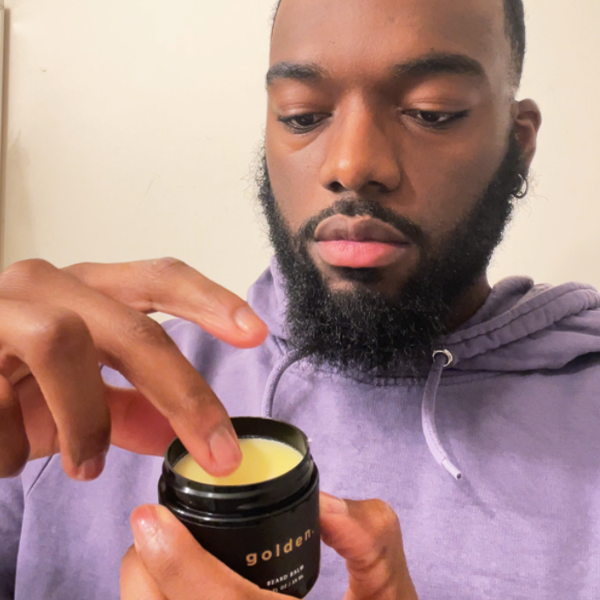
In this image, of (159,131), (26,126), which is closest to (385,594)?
(159,131)

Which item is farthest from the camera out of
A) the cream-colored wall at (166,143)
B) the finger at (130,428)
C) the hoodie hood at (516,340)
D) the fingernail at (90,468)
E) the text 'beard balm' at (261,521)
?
the cream-colored wall at (166,143)

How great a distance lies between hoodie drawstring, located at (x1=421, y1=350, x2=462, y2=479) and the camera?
2.25ft

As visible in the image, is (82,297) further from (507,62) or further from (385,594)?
(507,62)

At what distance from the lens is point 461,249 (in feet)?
2.49

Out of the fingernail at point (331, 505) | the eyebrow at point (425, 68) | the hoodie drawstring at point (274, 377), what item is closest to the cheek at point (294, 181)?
the eyebrow at point (425, 68)

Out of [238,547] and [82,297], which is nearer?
[238,547]

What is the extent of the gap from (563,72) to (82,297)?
116 cm

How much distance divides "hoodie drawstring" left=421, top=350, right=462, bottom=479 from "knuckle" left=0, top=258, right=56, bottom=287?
1.74 feet

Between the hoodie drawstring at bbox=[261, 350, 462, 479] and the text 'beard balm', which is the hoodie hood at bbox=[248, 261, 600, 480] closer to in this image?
the hoodie drawstring at bbox=[261, 350, 462, 479]

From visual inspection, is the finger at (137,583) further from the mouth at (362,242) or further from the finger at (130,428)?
the mouth at (362,242)

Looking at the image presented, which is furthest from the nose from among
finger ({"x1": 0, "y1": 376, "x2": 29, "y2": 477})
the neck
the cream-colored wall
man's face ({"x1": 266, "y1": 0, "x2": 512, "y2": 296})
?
the cream-colored wall

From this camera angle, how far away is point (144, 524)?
1.14ft

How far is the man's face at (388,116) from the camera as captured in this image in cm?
68

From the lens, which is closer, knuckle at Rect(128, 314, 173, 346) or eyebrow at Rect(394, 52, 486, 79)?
knuckle at Rect(128, 314, 173, 346)
